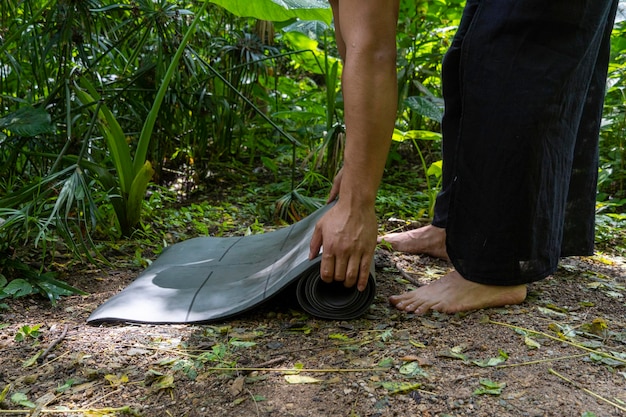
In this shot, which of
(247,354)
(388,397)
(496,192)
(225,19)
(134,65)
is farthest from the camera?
(225,19)

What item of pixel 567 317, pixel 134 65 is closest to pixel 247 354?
pixel 567 317

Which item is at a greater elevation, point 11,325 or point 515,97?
point 515,97

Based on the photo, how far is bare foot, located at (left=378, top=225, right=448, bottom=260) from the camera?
7.20ft

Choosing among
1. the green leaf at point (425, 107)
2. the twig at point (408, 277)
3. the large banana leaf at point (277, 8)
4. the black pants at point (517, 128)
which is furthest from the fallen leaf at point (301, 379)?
the green leaf at point (425, 107)

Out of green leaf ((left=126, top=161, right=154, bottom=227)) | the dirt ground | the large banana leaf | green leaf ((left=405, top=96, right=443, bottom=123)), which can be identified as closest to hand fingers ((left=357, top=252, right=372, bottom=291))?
the dirt ground

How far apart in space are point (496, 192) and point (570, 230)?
0.50 meters

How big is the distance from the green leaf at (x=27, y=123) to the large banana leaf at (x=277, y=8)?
1.00 m

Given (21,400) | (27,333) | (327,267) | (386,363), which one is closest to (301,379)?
(386,363)

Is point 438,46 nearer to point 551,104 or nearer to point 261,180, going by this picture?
point 261,180

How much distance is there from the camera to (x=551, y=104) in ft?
4.75

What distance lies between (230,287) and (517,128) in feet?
2.93

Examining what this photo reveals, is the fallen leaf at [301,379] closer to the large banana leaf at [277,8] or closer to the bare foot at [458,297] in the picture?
the bare foot at [458,297]

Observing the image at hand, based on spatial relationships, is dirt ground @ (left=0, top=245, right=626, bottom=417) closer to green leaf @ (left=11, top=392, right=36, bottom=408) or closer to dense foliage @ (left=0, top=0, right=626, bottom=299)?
green leaf @ (left=11, top=392, right=36, bottom=408)

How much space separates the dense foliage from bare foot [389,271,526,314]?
1004mm
